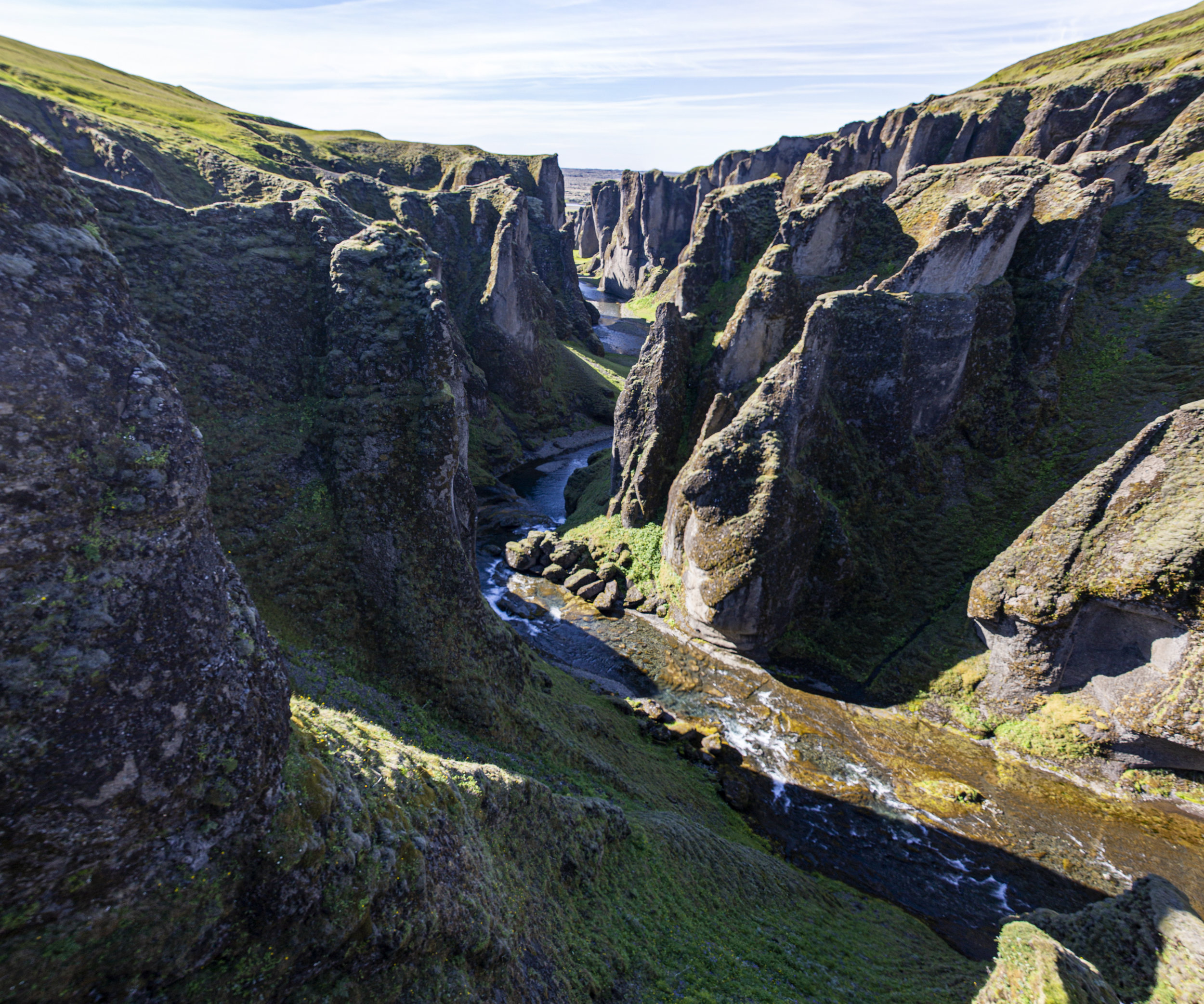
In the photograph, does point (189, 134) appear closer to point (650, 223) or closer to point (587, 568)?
point (587, 568)

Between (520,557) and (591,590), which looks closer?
(591,590)

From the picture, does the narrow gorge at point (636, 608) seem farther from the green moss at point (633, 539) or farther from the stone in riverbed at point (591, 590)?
the stone in riverbed at point (591, 590)

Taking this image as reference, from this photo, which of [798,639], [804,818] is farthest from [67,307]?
[798,639]

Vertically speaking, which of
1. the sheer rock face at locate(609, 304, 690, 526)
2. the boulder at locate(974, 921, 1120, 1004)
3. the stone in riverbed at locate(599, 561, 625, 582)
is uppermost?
the sheer rock face at locate(609, 304, 690, 526)

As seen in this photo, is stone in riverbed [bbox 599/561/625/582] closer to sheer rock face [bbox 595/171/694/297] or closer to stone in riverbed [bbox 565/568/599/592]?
stone in riverbed [bbox 565/568/599/592]

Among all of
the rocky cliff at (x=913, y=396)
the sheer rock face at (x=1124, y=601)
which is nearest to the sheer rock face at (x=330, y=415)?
the rocky cliff at (x=913, y=396)

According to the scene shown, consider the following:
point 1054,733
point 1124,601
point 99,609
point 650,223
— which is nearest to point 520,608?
point 1054,733

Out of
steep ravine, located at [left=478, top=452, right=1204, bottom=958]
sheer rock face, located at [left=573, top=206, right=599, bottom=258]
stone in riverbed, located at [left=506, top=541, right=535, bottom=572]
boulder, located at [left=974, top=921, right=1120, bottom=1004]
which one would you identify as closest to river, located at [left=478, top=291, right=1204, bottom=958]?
steep ravine, located at [left=478, top=452, right=1204, bottom=958]
